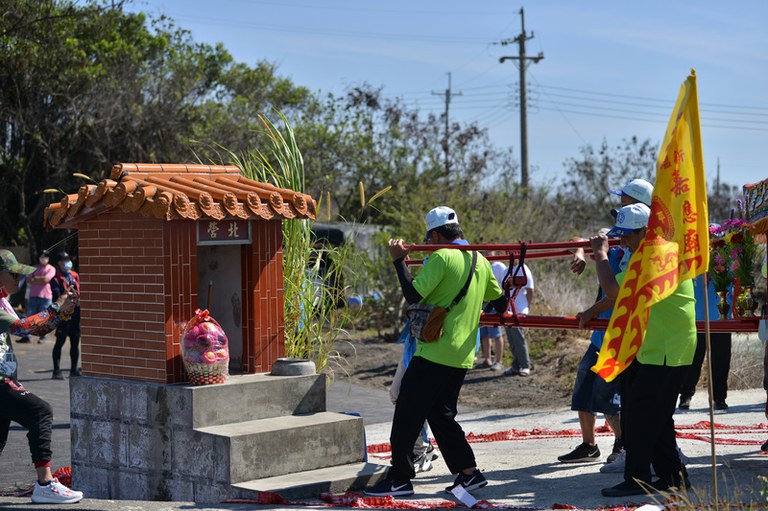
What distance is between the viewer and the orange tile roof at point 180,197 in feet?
23.3

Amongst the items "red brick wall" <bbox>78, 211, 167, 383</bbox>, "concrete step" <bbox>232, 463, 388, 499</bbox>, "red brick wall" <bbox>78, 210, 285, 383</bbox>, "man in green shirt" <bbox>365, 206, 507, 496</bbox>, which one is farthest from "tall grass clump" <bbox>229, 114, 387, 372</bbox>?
"man in green shirt" <bbox>365, 206, 507, 496</bbox>

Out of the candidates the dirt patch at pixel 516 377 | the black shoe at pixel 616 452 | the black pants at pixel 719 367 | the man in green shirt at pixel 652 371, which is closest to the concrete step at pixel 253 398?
the black shoe at pixel 616 452

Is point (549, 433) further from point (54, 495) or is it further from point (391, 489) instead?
point (54, 495)

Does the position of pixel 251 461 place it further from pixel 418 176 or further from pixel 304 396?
pixel 418 176

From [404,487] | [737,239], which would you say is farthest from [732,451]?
[404,487]

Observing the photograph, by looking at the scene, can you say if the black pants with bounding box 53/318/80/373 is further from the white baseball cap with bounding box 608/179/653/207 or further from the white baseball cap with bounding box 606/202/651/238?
the white baseball cap with bounding box 606/202/651/238

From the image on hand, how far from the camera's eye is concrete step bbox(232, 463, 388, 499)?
6.59 meters

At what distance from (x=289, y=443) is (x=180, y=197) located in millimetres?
1884

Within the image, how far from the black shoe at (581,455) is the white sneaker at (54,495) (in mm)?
3650

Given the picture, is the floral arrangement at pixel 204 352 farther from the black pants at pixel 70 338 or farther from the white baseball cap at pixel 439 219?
the black pants at pixel 70 338

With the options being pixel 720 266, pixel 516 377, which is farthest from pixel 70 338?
pixel 720 266

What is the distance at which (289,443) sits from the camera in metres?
7.05

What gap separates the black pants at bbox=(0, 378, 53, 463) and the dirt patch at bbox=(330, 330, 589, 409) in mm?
4769

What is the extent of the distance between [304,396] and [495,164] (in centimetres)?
2114
